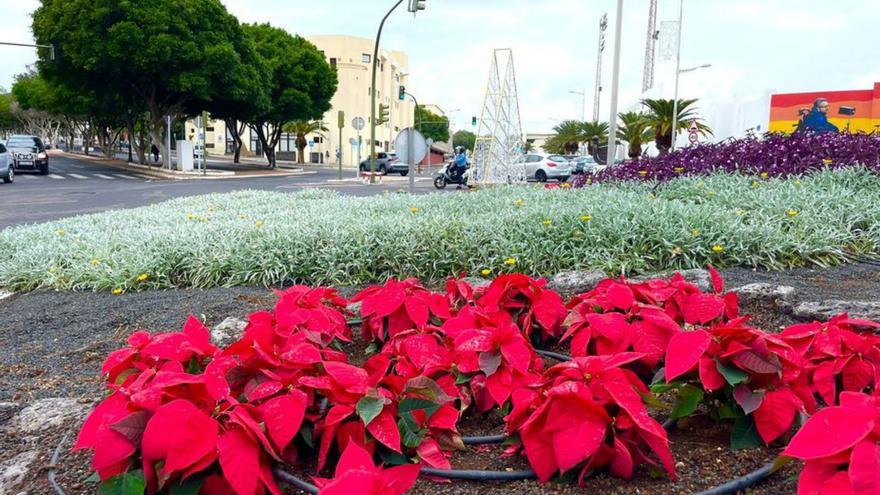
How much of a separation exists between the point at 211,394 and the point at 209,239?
13.1 ft

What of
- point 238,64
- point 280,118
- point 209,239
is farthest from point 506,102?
point 280,118

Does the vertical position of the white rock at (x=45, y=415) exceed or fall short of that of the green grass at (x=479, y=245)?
it falls short

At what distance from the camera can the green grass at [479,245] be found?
4418 millimetres

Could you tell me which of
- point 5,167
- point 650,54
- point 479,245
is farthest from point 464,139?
point 479,245

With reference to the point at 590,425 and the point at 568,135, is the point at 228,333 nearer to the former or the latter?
the point at 590,425

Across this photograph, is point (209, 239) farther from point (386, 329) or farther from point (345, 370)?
point (345, 370)

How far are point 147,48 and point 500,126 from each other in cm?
1734

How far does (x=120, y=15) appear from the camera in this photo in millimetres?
28750

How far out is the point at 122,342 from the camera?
11.0 ft

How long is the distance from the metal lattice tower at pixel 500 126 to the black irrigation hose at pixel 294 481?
703 inches

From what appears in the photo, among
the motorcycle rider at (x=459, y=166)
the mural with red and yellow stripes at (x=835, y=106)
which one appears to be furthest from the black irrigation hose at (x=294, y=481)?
the mural with red and yellow stripes at (x=835, y=106)

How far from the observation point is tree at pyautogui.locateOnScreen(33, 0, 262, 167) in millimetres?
27938

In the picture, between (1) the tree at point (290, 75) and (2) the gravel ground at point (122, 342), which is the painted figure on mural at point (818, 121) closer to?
(2) the gravel ground at point (122, 342)

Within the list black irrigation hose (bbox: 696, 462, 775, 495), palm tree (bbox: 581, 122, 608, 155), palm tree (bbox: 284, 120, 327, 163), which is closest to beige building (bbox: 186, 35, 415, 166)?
palm tree (bbox: 284, 120, 327, 163)
